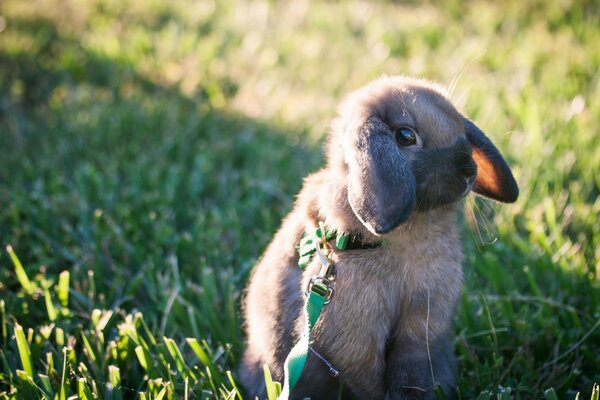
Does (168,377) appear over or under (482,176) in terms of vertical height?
under

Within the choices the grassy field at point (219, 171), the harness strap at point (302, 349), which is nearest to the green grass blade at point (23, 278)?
the grassy field at point (219, 171)

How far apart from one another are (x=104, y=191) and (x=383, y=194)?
8.06 ft

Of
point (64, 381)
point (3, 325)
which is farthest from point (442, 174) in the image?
point (3, 325)

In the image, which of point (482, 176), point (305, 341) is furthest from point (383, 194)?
point (482, 176)

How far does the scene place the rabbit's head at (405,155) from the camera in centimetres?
200

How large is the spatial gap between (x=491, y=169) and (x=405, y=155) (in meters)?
0.48

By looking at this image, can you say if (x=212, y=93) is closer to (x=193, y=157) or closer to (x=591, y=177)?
Result: (x=193, y=157)

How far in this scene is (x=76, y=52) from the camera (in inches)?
221

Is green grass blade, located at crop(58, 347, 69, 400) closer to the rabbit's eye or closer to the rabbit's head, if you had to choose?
the rabbit's head

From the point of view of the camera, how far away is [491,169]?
2508 millimetres

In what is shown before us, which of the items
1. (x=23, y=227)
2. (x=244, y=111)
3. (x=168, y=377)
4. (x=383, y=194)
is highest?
(x=383, y=194)

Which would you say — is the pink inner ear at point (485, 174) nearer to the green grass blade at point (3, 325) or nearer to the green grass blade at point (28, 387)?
the green grass blade at point (28, 387)

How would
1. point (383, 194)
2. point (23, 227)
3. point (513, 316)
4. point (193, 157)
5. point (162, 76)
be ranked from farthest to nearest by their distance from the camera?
point (162, 76) < point (193, 157) < point (23, 227) < point (513, 316) < point (383, 194)

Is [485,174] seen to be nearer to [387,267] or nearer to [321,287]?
[387,267]
